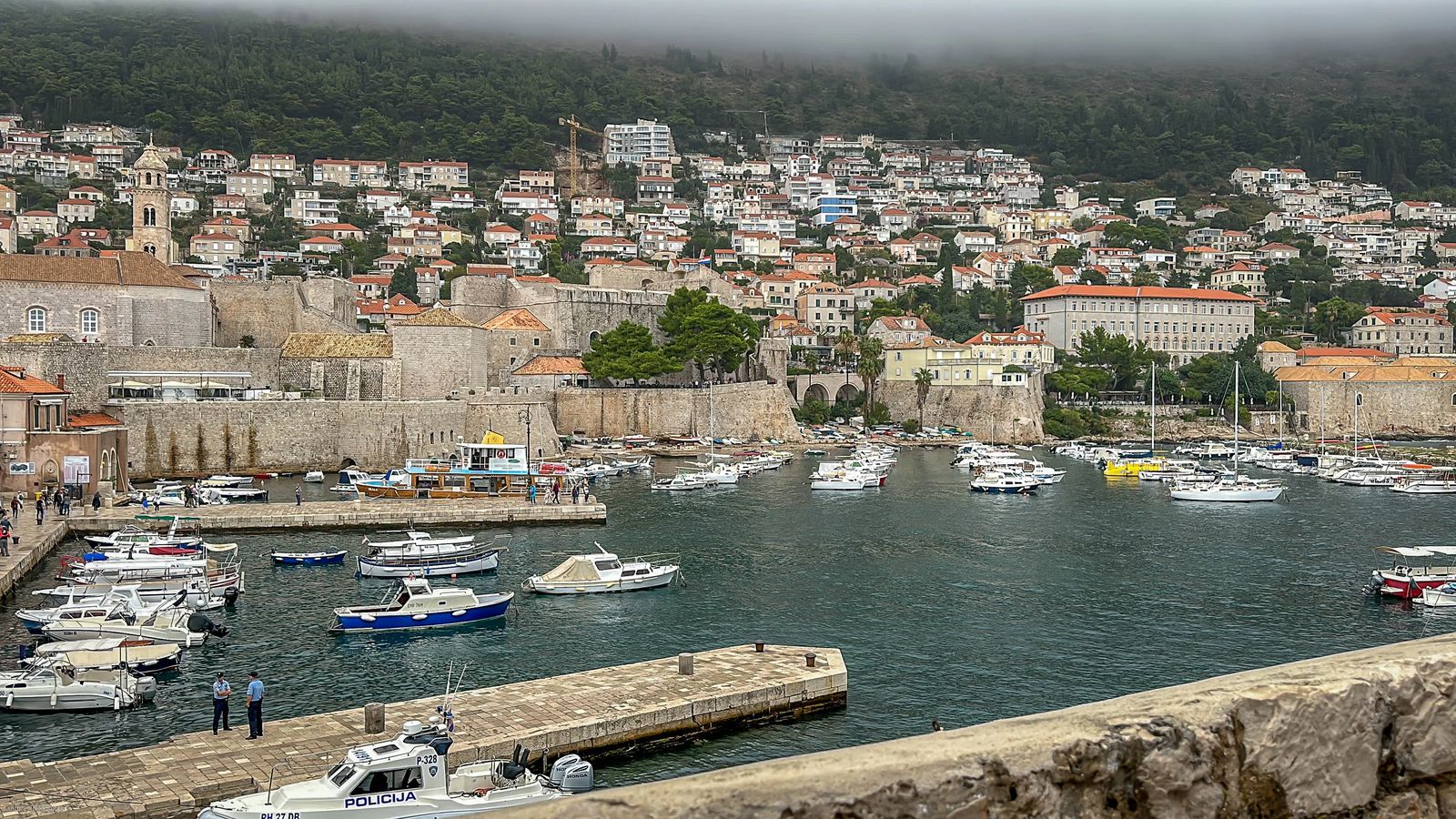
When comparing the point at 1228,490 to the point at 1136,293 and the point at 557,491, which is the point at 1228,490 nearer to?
the point at 557,491

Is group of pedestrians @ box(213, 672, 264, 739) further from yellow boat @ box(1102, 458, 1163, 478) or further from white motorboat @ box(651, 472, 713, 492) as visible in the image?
yellow boat @ box(1102, 458, 1163, 478)

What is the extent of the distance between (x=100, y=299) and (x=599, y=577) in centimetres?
2569

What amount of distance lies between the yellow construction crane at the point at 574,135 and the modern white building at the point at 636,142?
1955 mm

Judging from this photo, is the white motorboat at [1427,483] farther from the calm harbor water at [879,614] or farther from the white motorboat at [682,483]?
the white motorboat at [682,483]

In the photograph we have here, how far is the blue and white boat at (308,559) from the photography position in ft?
75.4

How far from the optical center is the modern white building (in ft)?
438

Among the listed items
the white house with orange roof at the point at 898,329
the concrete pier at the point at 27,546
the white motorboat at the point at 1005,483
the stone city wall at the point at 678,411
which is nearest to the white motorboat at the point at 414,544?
the concrete pier at the point at 27,546

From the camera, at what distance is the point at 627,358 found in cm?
5028

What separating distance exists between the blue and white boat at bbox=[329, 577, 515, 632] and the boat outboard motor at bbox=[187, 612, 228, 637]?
1.47 m

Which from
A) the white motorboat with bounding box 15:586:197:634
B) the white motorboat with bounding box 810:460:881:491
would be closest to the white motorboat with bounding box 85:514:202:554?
the white motorboat with bounding box 15:586:197:634

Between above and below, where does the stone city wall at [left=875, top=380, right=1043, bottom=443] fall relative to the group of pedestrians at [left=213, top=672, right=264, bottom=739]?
above

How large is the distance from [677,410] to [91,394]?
22.2m

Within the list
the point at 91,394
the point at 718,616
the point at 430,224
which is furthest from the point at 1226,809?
the point at 430,224

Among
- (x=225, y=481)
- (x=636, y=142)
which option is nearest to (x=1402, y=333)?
(x=225, y=481)
